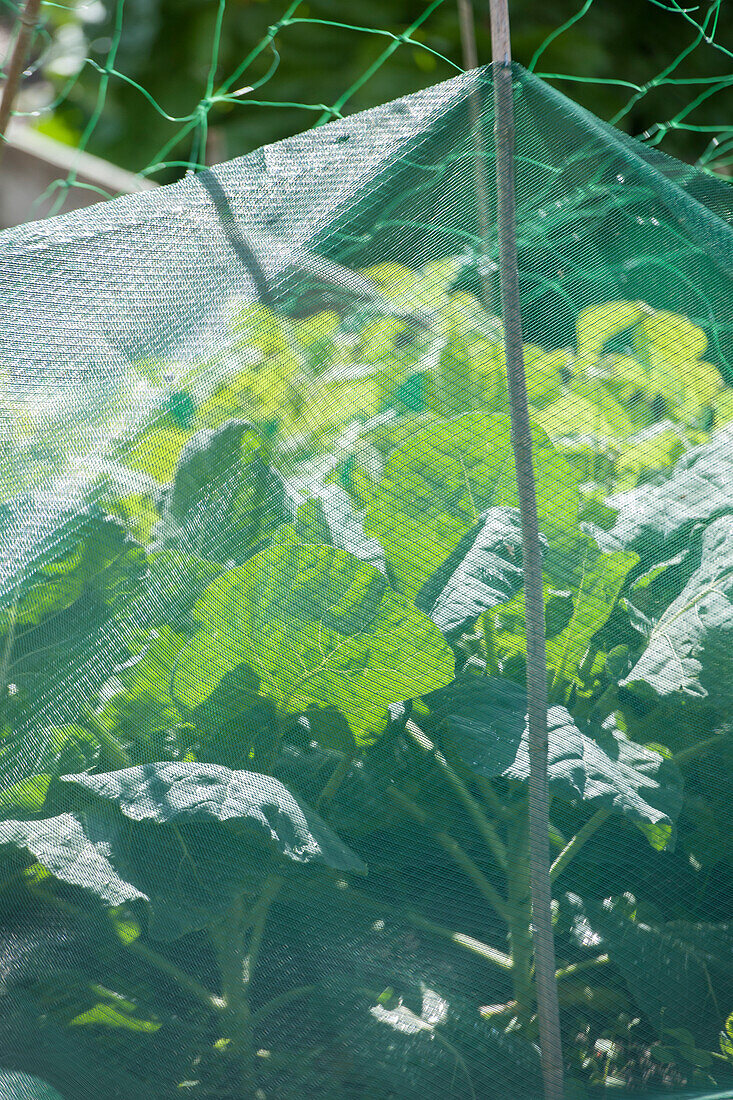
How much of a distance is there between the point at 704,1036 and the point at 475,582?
43cm

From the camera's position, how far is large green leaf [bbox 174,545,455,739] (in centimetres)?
73

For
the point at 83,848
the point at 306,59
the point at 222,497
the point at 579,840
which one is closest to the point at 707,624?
the point at 579,840

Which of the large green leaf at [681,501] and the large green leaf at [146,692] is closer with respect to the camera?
the large green leaf at [146,692]

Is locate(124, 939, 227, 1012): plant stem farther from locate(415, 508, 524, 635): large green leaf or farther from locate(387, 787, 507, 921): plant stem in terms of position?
locate(415, 508, 524, 635): large green leaf

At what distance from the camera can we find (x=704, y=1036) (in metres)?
0.79

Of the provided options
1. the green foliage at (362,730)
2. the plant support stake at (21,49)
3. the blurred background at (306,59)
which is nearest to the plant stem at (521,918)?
the green foliage at (362,730)

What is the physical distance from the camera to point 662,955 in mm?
790

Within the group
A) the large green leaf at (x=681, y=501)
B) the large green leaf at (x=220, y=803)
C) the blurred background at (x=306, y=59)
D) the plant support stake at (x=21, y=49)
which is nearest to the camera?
the large green leaf at (x=220, y=803)

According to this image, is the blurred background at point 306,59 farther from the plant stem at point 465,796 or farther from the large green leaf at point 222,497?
the plant stem at point 465,796

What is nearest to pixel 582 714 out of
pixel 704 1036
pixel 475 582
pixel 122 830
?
pixel 475 582

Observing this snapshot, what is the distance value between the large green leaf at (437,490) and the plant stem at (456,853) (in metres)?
0.17

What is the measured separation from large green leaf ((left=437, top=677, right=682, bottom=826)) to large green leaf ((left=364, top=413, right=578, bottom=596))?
108 millimetres

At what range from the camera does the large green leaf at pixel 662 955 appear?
2.53ft

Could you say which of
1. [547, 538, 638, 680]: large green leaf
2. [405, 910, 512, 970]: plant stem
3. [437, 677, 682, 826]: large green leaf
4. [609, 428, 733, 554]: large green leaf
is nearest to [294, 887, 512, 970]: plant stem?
[405, 910, 512, 970]: plant stem
